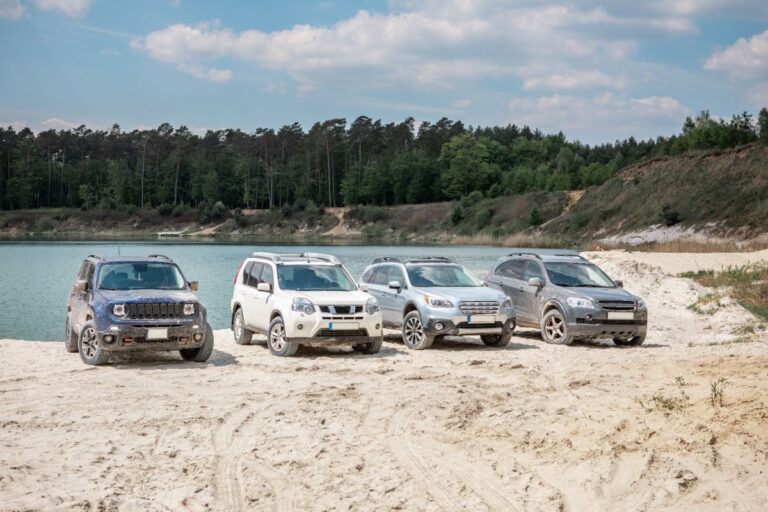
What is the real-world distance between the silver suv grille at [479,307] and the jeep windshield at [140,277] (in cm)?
542

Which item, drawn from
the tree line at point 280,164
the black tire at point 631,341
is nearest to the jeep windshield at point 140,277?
the black tire at point 631,341

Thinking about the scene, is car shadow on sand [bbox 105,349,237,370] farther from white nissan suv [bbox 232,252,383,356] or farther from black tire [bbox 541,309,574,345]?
black tire [bbox 541,309,574,345]

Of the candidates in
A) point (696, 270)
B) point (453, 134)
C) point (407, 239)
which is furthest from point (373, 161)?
point (696, 270)

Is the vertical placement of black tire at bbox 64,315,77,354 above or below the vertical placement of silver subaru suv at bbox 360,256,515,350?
below

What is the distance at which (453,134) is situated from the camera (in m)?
158

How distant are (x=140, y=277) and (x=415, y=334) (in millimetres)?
5564

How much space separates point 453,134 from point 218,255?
95720 mm

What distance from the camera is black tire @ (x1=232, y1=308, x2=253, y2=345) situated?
61.0 ft

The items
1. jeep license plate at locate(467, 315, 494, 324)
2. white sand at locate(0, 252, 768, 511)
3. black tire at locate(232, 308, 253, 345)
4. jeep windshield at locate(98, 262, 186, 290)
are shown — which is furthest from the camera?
black tire at locate(232, 308, 253, 345)

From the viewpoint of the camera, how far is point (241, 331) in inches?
734

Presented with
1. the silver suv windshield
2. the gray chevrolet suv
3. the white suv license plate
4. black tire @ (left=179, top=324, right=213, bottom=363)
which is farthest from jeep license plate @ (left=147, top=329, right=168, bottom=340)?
the white suv license plate

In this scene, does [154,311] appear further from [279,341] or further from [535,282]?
[535,282]

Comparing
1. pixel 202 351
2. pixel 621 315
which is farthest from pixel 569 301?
pixel 202 351

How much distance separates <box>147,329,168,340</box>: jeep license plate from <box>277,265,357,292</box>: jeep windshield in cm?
Answer: 294
